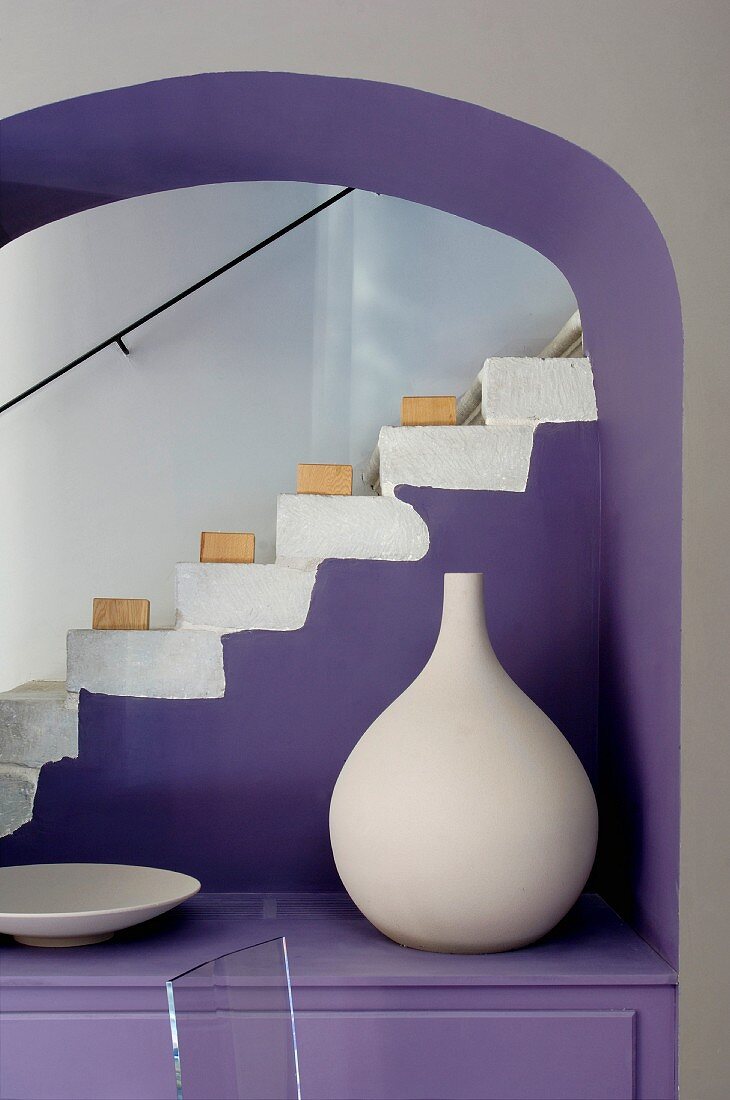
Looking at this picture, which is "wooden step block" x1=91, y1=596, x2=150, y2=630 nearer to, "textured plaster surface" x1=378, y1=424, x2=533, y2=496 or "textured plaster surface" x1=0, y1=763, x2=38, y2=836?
"textured plaster surface" x1=0, y1=763, x2=38, y2=836

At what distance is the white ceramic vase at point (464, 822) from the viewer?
1471 mm

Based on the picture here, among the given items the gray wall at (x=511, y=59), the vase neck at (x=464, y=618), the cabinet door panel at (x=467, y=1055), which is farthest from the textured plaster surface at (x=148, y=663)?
the gray wall at (x=511, y=59)

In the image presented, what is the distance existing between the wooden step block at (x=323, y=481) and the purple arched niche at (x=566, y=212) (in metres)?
0.49

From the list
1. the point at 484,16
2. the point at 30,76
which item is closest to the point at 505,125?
the point at 484,16

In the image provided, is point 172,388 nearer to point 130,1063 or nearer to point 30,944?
point 30,944

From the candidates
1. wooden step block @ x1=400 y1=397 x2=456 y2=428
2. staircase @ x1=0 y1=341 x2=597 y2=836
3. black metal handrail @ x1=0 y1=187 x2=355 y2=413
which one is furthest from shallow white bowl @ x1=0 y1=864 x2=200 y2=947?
black metal handrail @ x1=0 y1=187 x2=355 y2=413

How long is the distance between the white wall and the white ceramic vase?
1649 mm

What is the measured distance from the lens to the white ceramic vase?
1.47 m

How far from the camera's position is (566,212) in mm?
1775

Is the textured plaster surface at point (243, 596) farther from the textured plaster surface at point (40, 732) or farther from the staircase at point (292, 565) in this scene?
the textured plaster surface at point (40, 732)

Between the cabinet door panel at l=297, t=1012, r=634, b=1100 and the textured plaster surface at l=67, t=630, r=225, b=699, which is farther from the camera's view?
the textured plaster surface at l=67, t=630, r=225, b=699

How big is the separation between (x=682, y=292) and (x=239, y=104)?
2.52ft

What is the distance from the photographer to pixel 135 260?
10.6 ft

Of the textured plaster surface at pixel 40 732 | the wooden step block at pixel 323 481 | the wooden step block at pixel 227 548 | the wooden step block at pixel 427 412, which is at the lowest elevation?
the textured plaster surface at pixel 40 732
